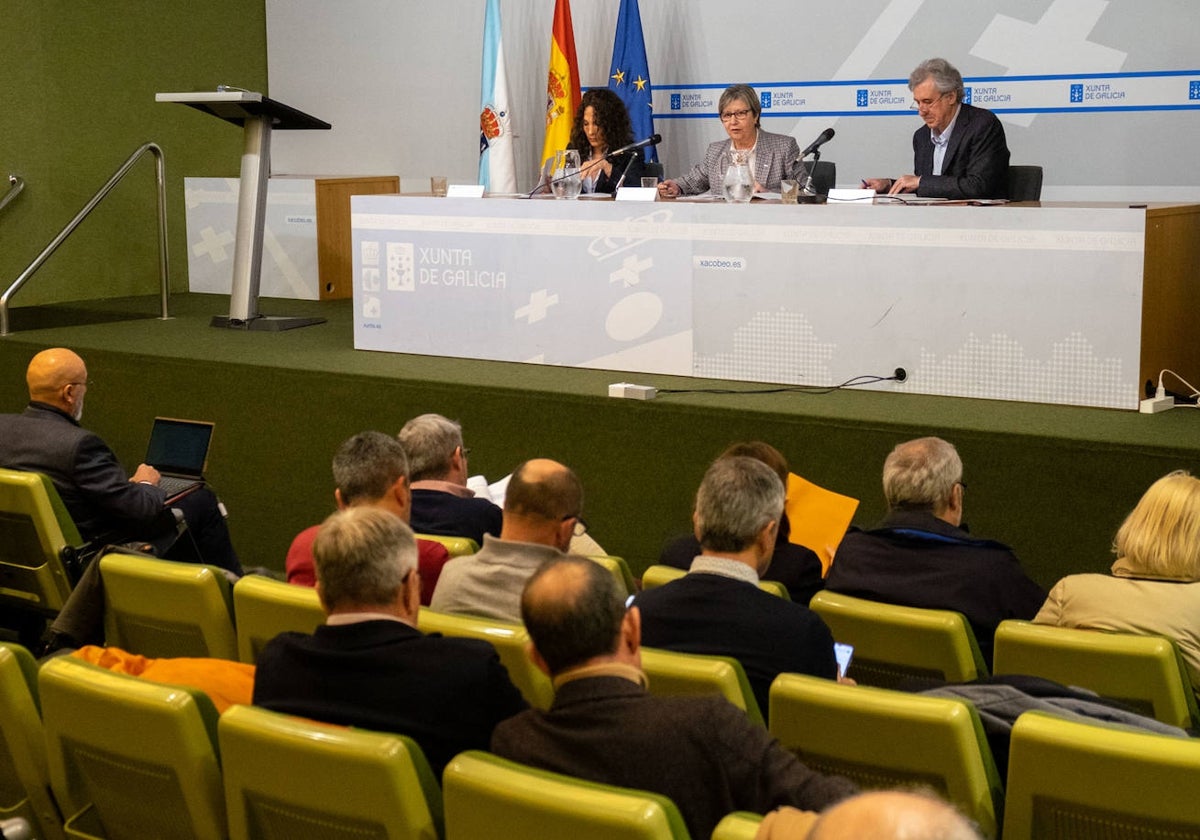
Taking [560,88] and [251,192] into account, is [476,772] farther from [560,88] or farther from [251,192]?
[560,88]

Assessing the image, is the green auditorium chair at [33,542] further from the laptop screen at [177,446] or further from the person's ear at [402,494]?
the person's ear at [402,494]

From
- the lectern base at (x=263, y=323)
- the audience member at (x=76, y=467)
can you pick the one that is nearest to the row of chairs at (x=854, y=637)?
the audience member at (x=76, y=467)

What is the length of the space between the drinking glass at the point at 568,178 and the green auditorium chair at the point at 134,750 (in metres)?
3.36

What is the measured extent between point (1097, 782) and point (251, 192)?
18.9 ft

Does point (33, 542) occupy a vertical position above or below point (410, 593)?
below

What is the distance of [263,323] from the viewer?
22.7 ft

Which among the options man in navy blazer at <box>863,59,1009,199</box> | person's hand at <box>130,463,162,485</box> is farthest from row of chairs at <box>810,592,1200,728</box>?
man in navy blazer at <box>863,59,1009,199</box>

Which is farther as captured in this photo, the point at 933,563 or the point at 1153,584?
the point at 933,563

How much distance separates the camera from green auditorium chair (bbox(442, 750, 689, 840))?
168 centimetres

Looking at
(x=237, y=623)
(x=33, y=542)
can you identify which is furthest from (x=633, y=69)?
(x=237, y=623)

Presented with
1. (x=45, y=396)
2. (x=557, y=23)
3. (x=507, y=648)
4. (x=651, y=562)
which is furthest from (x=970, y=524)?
(x=557, y=23)

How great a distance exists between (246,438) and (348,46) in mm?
4142

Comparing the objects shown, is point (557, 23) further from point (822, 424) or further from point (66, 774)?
point (66, 774)

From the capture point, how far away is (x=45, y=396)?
171 inches
